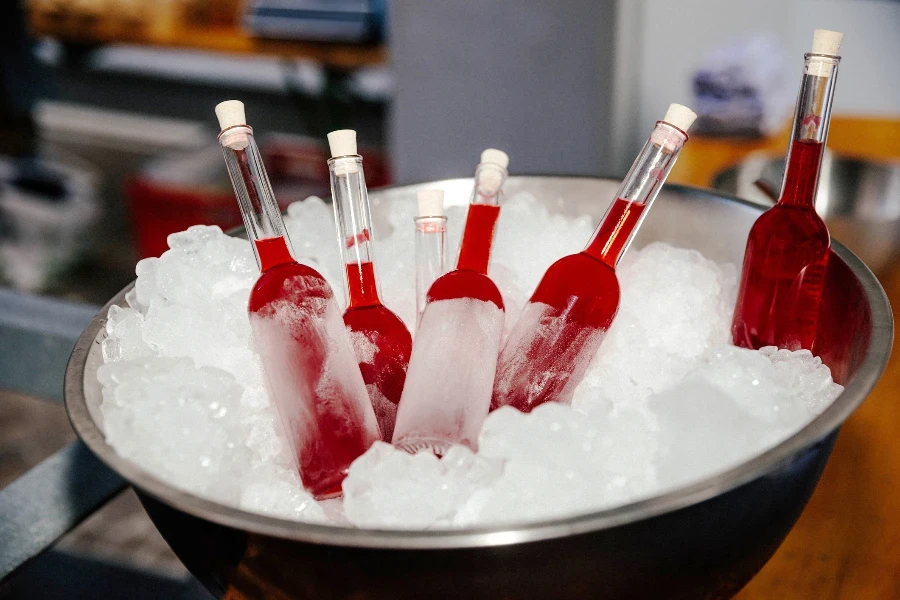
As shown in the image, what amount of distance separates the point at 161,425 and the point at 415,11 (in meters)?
1.49

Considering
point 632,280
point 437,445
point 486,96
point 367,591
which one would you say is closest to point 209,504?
point 367,591

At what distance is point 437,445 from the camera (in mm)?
538

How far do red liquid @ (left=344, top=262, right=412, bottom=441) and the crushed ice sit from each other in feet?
0.25

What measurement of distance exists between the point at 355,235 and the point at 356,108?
2227mm

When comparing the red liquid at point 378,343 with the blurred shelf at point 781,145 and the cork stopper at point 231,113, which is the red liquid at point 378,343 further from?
the blurred shelf at point 781,145

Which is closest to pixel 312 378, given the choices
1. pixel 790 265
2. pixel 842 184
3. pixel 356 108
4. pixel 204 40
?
pixel 790 265

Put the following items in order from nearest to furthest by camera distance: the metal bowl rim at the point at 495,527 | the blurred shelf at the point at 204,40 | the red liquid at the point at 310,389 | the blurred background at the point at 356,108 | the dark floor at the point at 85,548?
the metal bowl rim at the point at 495,527
the red liquid at the point at 310,389
the dark floor at the point at 85,548
the blurred background at the point at 356,108
the blurred shelf at the point at 204,40

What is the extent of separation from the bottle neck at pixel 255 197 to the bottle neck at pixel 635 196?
0.74 feet

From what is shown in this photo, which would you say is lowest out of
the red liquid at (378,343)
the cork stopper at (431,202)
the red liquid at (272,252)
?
the red liquid at (378,343)

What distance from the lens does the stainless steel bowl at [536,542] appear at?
36 centimetres

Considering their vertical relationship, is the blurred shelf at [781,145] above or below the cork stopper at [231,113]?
below

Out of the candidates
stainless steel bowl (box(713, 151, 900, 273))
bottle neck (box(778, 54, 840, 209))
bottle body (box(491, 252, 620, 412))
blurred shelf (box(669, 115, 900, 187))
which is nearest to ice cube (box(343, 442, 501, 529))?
bottle body (box(491, 252, 620, 412))

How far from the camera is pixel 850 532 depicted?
2.25ft


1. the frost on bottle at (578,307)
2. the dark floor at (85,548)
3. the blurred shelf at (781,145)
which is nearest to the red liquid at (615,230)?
the frost on bottle at (578,307)
